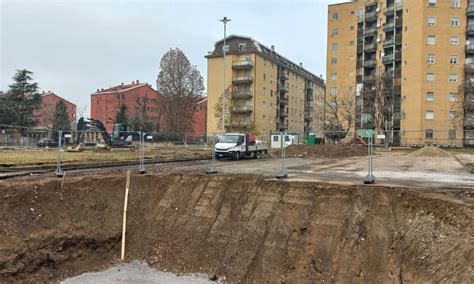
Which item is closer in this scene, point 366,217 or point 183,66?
point 366,217

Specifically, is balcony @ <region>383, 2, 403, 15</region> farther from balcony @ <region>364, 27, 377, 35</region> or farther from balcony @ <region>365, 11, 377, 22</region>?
balcony @ <region>364, 27, 377, 35</region>

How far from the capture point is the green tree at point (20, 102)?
5875 cm

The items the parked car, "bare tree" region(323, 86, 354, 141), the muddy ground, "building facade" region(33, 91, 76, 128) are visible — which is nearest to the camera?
the muddy ground

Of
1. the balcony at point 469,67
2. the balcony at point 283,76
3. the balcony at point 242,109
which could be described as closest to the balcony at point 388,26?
the balcony at point 469,67

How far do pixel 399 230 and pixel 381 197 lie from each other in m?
1.15

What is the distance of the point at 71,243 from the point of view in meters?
10.4

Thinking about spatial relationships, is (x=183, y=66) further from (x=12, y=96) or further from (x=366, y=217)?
(x=366, y=217)

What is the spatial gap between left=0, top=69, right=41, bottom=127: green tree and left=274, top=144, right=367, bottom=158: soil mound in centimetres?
4890

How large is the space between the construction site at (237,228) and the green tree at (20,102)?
53613 millimetres

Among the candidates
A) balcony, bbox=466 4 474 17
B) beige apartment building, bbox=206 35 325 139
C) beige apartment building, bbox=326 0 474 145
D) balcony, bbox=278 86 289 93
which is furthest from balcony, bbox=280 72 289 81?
balcony, bbox=466 4 474 17

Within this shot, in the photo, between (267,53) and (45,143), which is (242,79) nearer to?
(267,53)

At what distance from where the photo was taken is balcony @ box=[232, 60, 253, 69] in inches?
2717

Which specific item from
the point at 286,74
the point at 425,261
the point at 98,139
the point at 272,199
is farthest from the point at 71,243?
the point at 286,74

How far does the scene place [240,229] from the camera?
400 inches
